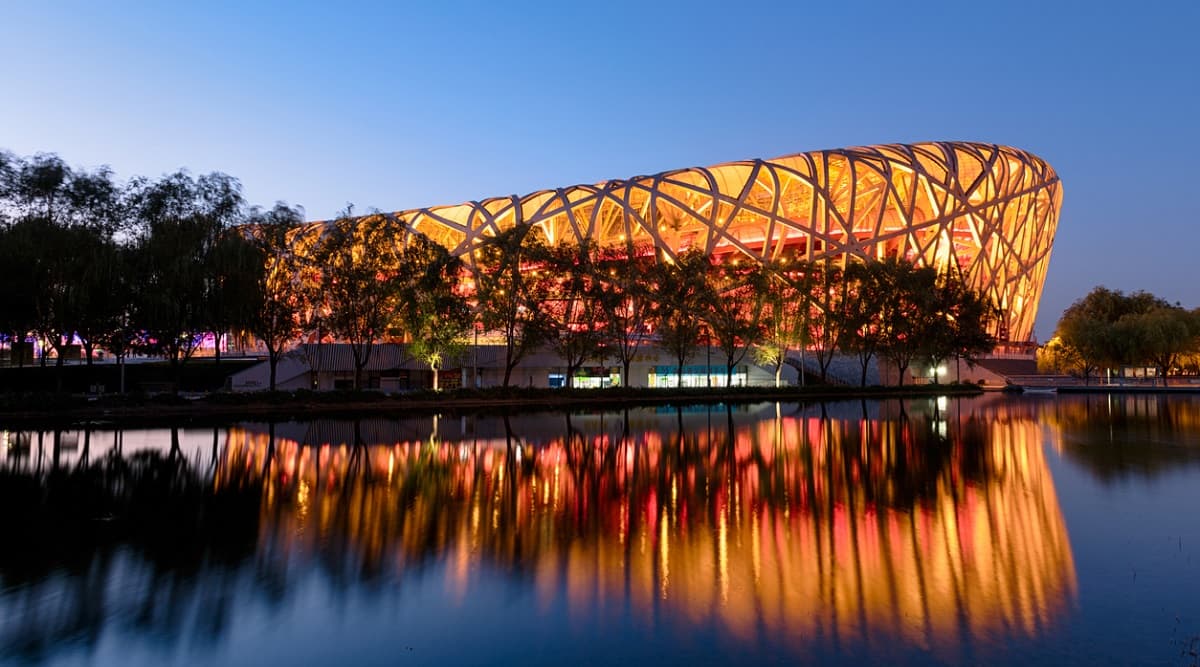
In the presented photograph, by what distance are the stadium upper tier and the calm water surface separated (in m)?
48.1

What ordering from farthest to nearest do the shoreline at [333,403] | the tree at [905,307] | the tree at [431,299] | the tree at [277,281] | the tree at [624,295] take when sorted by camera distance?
the tree at [905,307] → the tree at [624,295] → the tree at [431,299] → the tree at [277,281] → the shoreline at [333,403]

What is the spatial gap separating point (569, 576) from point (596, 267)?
117 ft

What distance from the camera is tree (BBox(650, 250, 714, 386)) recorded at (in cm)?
4553

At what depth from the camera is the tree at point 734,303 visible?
46.8 meters

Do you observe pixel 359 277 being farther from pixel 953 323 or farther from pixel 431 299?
pixel 953 323

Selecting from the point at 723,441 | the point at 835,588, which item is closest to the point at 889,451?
the point at 723,441

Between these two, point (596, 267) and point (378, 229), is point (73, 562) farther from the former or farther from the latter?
point (596, 267)

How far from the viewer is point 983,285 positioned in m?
69.8

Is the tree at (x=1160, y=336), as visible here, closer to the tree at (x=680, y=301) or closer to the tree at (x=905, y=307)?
the tree at (x=905, y=307)

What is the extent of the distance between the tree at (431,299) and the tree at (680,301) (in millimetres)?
11923

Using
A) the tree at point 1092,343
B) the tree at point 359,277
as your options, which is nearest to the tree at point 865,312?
the tree at point 1092,343

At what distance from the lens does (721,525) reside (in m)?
10.1

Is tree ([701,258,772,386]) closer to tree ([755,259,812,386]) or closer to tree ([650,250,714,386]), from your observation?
tree ([650,250,714,386])

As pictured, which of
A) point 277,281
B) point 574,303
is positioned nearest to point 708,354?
point 574,303
